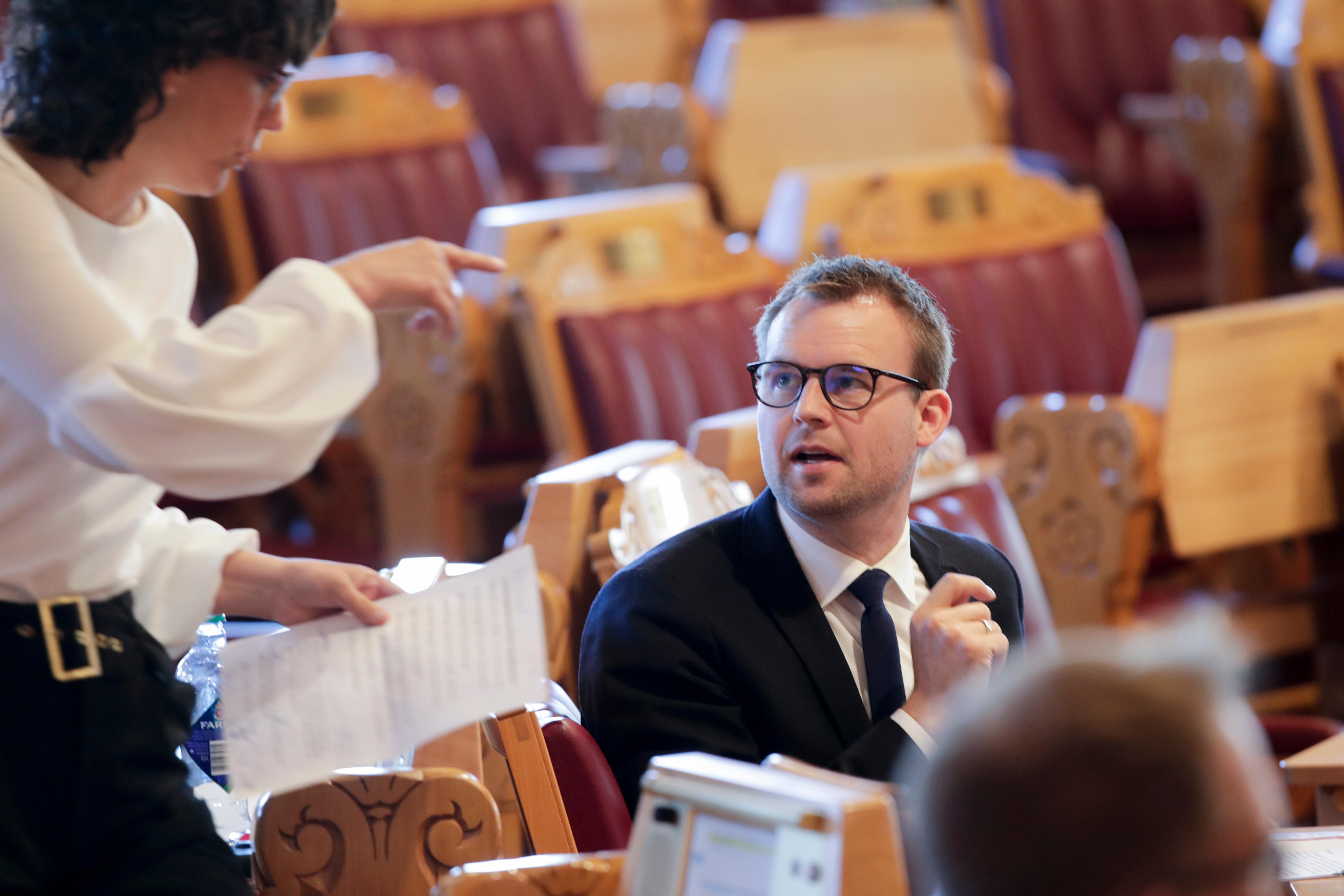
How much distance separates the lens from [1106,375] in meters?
3.21

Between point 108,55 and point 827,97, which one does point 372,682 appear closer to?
point 108,55

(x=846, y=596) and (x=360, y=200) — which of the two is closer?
(x=846, y=596)

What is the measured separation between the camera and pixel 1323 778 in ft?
5.63

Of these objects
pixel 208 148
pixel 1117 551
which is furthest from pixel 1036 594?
pixel 208 148

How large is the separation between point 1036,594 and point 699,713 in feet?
2.89

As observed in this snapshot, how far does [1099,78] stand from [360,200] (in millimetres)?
2304

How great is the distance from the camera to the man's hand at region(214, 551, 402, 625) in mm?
1147

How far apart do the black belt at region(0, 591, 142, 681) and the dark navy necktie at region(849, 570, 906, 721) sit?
2.34 feet

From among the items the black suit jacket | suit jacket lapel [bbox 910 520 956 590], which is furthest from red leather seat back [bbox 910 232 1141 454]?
the black suit jacket

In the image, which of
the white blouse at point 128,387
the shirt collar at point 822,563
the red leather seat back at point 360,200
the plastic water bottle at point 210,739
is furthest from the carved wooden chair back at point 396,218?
the white blouse at point 128,387

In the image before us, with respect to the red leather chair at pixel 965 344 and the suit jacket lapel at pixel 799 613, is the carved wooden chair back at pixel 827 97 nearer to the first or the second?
the red leather chair at pixel 965 344

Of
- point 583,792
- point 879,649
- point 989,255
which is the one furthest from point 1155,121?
point 583,792

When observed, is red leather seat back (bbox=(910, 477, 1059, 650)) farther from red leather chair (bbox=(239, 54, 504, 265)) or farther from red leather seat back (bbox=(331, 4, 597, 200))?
red leather seat back (bbox=(331, 4, 597, 200))

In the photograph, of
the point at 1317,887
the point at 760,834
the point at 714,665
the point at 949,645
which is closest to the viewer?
the point at 760,834
